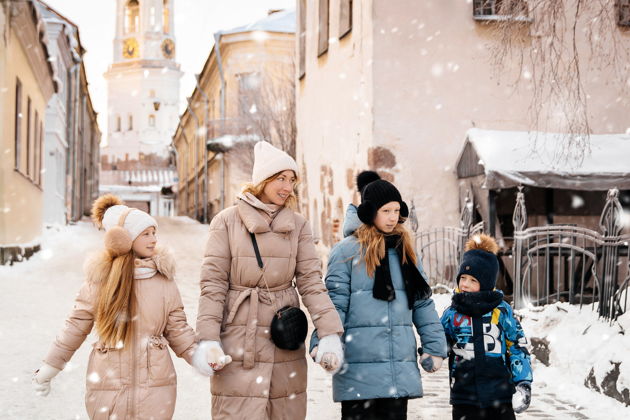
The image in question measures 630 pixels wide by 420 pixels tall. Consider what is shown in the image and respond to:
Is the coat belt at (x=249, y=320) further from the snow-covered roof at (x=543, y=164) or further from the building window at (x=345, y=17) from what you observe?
the building window at (x=345, y=17)

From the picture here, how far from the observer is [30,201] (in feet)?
54.5

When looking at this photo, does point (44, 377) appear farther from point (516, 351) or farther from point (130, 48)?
point (130, 48)

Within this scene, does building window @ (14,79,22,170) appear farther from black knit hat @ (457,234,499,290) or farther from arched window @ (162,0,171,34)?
arched window @ (162,0,171,34)

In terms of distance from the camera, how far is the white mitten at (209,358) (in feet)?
10.8

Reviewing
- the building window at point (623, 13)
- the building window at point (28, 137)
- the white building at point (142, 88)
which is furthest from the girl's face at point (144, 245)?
the white building at point (142, 88)

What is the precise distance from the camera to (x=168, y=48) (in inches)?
3093

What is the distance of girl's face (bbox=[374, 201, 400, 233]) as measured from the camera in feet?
12.3

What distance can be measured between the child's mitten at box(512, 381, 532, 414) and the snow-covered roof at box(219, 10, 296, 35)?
2494 cm

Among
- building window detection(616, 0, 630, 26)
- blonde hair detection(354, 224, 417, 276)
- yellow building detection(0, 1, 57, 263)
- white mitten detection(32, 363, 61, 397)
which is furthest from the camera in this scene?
yellow building detection(0, 1, 57, 263)

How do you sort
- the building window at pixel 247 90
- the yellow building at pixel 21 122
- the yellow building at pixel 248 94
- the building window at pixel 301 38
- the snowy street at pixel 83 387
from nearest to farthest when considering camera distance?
the snowy street at pixel 83 387 → the yellow building at pixel 21 122 → the building window at pixel 301 38 → the yellow building at pixel 248 94 → the building window at pixel 247 90

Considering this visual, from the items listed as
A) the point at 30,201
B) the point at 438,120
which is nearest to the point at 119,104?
the point at 30,201

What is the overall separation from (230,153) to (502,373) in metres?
25.0

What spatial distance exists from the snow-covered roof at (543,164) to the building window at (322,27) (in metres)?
4.59

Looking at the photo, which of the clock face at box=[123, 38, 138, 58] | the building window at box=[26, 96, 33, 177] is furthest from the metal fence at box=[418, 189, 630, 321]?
the clock face at box=[123, 38, 138, 58]
